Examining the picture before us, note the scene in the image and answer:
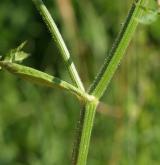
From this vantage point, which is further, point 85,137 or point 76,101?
point 76,101

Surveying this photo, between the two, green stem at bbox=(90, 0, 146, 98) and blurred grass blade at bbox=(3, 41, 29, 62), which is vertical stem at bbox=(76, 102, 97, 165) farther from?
blurred grass blade at bbox=(3, 41, 29, 62)

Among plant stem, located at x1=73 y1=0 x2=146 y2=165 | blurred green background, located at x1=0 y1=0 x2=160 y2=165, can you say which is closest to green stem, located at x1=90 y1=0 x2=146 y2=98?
plant stem, located at x1=73 y1=0 x2=146 y2=165

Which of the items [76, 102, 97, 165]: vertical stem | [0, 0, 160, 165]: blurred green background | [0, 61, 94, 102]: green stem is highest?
[0, 61, 94, 102]: green stem

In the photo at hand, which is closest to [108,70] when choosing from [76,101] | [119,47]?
[119,47]

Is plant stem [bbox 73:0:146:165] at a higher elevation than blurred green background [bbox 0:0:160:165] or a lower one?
higher

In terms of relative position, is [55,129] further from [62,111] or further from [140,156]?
[140,156]

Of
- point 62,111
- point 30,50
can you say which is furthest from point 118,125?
point 30,50

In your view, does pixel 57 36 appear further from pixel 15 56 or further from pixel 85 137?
pixel 85 137
